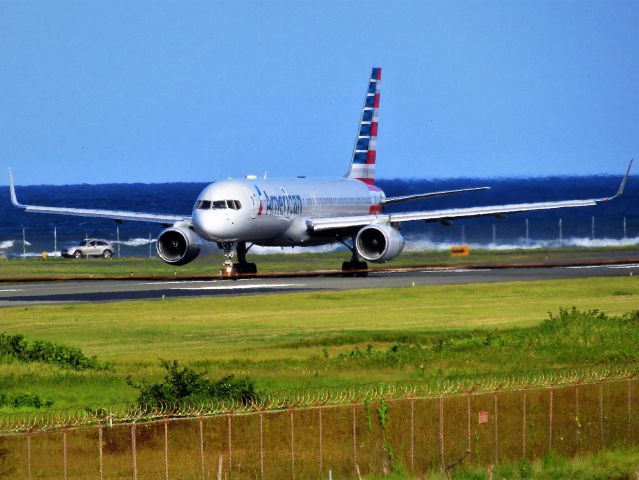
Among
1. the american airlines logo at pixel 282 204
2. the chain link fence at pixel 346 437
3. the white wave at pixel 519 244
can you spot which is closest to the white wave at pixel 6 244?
the white wave at pixel 519 244

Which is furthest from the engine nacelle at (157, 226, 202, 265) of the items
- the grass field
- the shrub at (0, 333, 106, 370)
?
the shrub at (0, 333, 106, 370)

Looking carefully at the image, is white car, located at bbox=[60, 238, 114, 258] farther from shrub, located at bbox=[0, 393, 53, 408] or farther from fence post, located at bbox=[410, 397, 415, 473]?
fence post, located at bbox=[410, 397, 415, 473]

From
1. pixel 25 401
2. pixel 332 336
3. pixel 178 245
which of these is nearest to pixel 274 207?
pixel 178 245

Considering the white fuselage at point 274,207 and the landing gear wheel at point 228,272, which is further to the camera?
the landing gear wheel at point 228,272

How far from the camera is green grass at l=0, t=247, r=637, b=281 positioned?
7588 cm

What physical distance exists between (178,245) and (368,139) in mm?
20671

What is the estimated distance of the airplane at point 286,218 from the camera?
203ft

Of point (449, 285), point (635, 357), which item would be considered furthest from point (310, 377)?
point (449, 285)

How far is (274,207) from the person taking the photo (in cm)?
6512

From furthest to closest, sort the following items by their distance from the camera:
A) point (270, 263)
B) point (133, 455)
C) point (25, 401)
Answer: point (270, 263), point (25, 401), point (133, 455)

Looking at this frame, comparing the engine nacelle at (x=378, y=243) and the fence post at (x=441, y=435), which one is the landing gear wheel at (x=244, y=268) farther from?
the fence post at (x=441, y=435)

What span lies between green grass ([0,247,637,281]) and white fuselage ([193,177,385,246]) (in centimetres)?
448

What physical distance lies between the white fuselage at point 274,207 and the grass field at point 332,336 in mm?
7383

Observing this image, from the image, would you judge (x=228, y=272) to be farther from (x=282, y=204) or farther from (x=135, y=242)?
(x=135, y=242)
